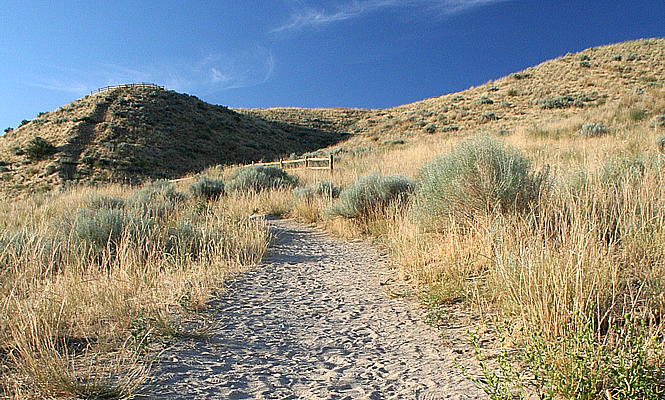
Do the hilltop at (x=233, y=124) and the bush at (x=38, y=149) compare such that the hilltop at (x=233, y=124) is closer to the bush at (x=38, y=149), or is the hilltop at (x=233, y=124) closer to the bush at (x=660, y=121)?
the bush at (x=38, y=149)

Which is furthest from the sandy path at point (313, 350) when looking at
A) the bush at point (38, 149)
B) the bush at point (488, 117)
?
the bush at point (38, 149)

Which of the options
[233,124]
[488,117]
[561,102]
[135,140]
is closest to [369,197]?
[488,117]

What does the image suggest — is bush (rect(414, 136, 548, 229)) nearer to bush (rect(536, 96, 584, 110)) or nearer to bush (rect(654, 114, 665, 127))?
bush (rect(654, 114, 665, 127))

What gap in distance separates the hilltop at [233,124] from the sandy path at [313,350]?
19.8 meters

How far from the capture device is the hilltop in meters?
27.9

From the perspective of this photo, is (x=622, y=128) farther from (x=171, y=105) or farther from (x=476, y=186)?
(x=171, y=105)

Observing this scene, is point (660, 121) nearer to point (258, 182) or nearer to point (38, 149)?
point (258, 182)

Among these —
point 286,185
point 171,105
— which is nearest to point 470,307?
point 286,185

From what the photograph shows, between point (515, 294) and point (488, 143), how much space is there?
2.91 meters

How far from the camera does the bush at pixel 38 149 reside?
33.8m

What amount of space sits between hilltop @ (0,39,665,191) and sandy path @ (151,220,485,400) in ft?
64.9

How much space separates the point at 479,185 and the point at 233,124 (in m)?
46.3

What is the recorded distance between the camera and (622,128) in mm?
14906

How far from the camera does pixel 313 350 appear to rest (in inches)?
→ 116
